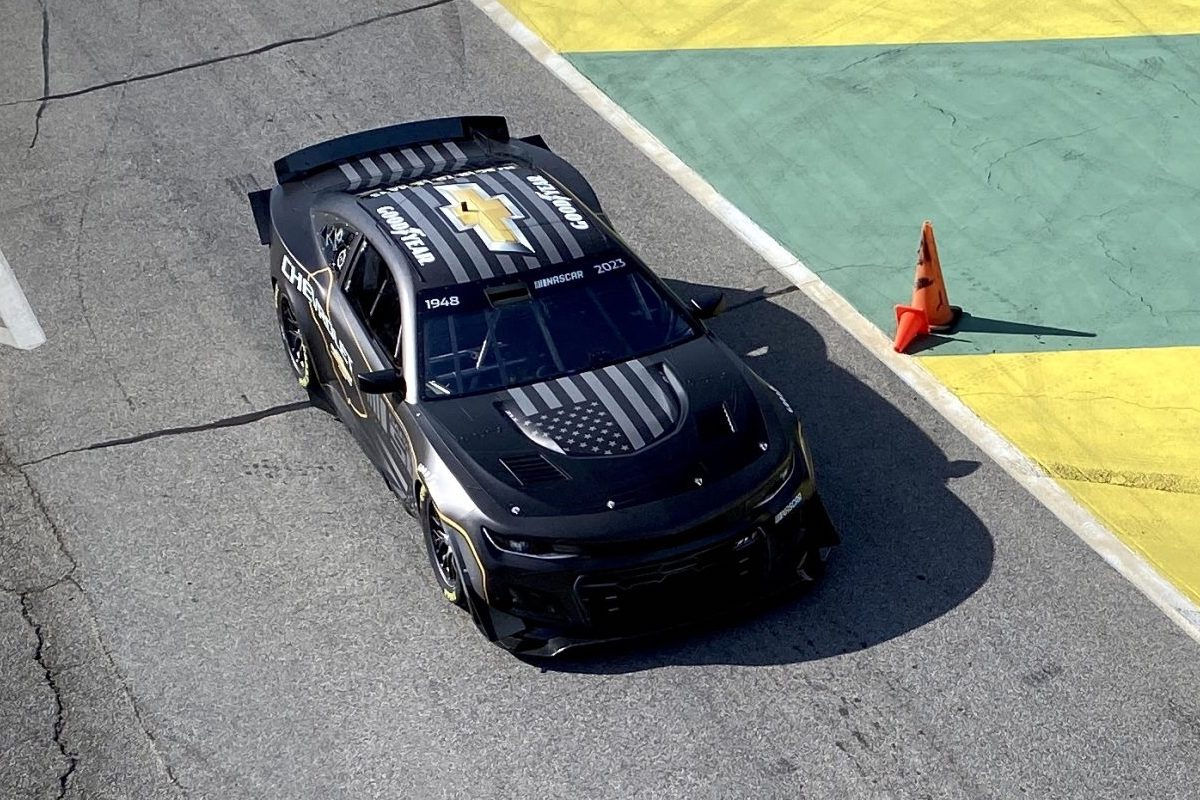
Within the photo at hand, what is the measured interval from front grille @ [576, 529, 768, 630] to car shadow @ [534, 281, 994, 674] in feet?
0.45

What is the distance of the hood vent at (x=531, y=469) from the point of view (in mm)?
7348

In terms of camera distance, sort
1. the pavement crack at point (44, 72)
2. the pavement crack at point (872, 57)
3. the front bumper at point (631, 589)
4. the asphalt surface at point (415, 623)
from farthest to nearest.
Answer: the pavement crack at point (872, 57) < the pavement crack at point (44, 72) < the front bumper at point (631, 589) < the asphalt surface at point (415, 623)

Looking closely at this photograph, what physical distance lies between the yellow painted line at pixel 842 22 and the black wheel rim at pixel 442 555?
6881 mm

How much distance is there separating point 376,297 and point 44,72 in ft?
21.8

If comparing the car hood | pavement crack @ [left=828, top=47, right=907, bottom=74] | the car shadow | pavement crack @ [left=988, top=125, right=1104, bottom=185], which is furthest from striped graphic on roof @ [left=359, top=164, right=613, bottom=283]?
pavement crack @ [left=828, top=47, right=907, bottom=74]

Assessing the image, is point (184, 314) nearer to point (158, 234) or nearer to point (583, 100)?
point (158, 234)

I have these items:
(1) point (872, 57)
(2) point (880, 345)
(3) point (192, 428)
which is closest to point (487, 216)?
(3) point (192, 428)

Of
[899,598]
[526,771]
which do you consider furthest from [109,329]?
[899,598]

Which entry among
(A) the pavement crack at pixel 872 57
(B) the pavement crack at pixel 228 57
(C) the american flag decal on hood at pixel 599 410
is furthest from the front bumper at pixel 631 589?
(B) the pavement crack at pixel 228 57

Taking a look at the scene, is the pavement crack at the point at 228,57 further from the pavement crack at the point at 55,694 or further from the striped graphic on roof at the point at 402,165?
the pavement crack at the point at 55,694

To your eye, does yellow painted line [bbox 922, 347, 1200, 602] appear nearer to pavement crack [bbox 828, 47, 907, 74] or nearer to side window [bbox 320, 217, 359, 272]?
side window [bbox 320, 217, 359, 272]

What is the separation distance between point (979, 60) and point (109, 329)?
7286mm

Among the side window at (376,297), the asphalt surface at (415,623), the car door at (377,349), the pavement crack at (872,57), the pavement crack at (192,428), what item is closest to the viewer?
the asphalt surface at (415,623)

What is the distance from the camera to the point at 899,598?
789cm
